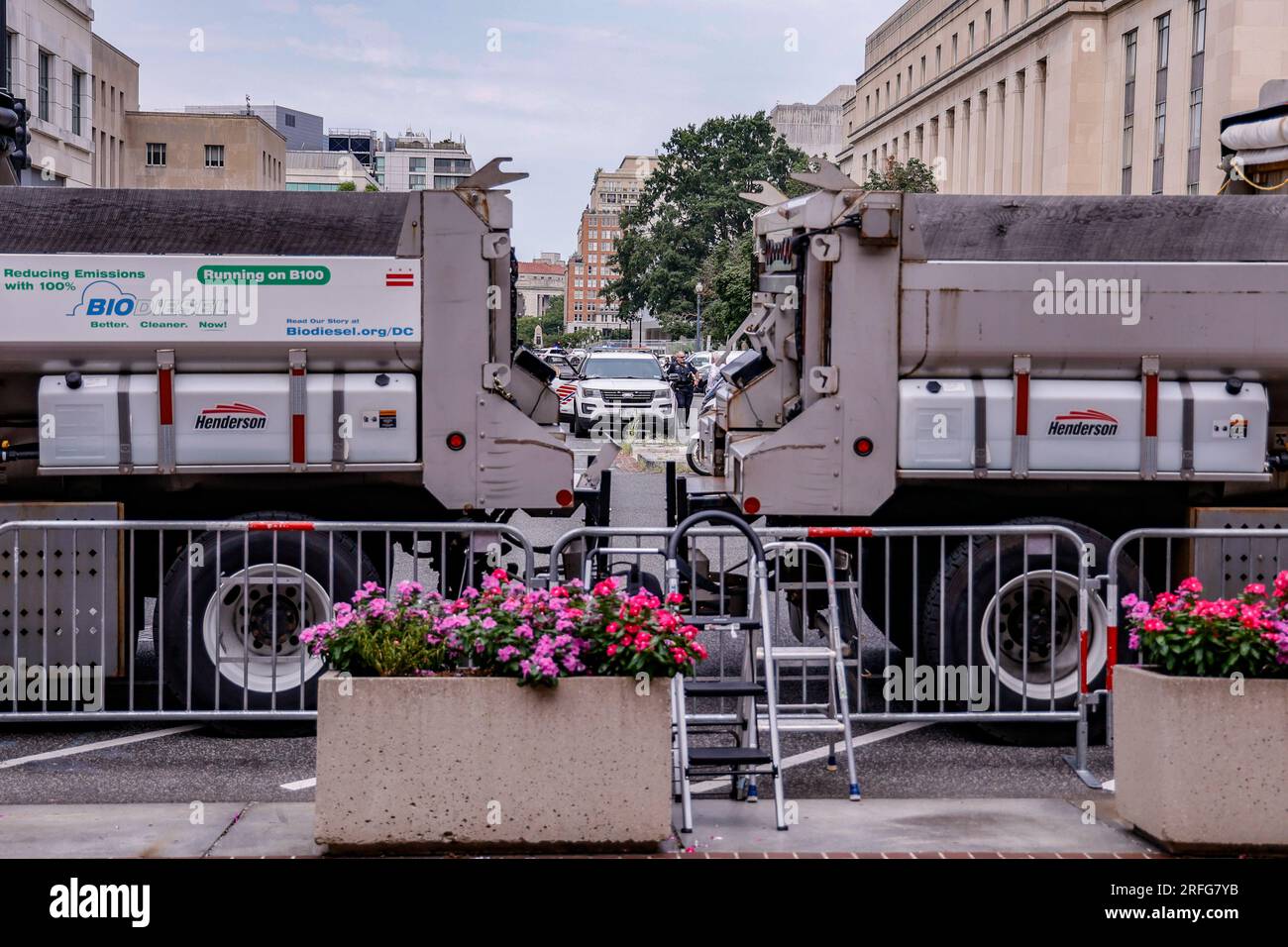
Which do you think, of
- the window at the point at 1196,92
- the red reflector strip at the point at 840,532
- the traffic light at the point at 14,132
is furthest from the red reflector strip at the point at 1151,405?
the window at the point at 1196,92

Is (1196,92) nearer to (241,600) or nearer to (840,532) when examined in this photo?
(840,532)

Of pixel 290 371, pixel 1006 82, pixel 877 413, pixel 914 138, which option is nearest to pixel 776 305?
pixel 877 413

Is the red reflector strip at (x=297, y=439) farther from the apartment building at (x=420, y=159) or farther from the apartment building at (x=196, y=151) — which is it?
the apartment building at (x=420, y=159)

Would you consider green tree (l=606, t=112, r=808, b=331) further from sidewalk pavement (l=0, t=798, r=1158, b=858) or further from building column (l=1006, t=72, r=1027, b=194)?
sidewalk pavement (l=0, t=798, r=1158, b=858)

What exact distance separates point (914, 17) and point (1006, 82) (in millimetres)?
21783

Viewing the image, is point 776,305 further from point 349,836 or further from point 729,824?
point 349,836

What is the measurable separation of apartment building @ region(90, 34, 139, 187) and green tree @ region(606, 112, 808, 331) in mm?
49236

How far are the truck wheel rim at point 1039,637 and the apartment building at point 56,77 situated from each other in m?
41.5

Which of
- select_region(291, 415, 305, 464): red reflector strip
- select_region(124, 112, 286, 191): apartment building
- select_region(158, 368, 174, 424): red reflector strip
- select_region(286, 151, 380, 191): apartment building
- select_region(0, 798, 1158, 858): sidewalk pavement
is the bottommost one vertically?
select_region(0, 798, 1158, 858): sidewalk pavement

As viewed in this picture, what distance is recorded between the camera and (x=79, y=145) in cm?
5438

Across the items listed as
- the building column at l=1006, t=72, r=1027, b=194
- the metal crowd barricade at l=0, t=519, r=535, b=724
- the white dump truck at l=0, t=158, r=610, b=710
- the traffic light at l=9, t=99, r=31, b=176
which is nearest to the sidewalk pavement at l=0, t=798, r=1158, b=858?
the metal crowd barricade at l=0, t=519, r=535, b=724

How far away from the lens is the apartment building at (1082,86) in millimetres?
50812

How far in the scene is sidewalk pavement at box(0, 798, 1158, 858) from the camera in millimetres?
6293

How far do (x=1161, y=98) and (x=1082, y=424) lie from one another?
53619 millimetres
